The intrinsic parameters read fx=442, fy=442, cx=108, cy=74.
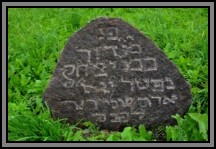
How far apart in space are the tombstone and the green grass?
101mm

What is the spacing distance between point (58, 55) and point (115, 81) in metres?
1.29

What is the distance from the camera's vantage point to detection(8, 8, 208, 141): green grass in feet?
11.0

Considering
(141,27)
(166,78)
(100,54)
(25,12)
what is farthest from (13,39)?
(166,78)

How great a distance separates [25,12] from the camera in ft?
19.2

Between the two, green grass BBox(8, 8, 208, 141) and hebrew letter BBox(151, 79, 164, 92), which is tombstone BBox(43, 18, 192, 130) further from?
green grass BBox(8, 8, 208, 141)

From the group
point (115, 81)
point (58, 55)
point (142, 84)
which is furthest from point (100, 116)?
point (58, 55)

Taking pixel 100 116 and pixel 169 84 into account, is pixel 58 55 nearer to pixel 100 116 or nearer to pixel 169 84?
pixel 100 116

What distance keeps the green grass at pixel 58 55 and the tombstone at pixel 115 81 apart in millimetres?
101

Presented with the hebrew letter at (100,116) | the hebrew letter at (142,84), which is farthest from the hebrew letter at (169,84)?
the hebrew letter at (100,116)

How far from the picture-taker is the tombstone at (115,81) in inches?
137

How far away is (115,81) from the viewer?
11.7ft

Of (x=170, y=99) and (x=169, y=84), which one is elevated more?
(x=169, y=84)

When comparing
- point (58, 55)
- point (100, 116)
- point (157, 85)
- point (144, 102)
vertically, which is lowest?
point (100, 116)

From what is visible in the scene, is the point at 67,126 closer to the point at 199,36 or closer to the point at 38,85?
the point at 38,85
